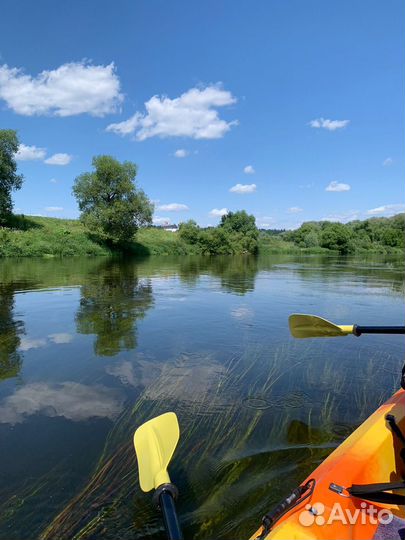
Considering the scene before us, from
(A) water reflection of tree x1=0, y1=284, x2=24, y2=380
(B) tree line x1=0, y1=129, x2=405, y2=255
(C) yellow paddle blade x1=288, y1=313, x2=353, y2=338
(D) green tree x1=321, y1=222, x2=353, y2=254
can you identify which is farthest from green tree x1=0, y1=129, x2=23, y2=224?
(D) green tree x1=321, y1=222, x2=353, y2=254

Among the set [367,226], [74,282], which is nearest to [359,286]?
[74,282]

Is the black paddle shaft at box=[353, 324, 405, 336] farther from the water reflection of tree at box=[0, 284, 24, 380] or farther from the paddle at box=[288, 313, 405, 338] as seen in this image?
the water reflection of tree at box=[0, 284, 24, 380]

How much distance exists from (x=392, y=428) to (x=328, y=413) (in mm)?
2184

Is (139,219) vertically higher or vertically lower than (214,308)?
higher

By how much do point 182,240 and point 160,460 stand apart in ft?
184

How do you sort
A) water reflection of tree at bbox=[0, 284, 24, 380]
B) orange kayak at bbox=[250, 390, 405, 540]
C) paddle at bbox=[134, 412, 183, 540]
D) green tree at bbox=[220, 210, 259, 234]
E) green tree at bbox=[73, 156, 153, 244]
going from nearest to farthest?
orange kayak at bbox=[250, 390, 405, 540]
paddle at bbox=[134, 412, 183, 540]
water reflection of tree at bbox=[0, 284, 24, 380]
green tree at bbox=[73, 156, 153, 244]
green tree at bbox=[220, 210, 259, 234]

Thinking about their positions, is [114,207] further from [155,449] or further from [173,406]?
[155,449]

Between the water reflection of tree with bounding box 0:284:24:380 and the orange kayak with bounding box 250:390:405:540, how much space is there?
213 inches

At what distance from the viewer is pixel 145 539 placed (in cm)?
297

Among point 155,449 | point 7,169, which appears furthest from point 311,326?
point 7,169

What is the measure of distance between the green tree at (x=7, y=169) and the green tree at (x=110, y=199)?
738 centimetres

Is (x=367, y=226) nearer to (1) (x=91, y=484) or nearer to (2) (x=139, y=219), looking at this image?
(2) (x=139, y=219)

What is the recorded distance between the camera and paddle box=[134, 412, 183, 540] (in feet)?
7.93

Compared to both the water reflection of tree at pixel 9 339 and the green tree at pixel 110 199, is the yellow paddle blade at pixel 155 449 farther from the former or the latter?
the green tree at pixel 110 199
